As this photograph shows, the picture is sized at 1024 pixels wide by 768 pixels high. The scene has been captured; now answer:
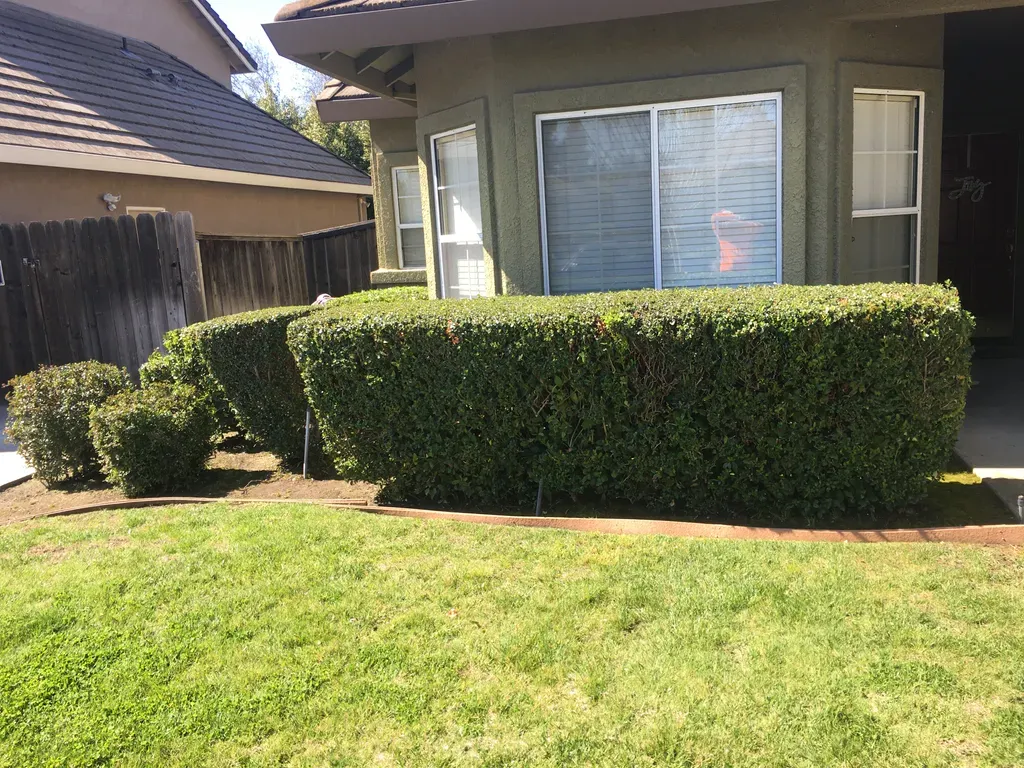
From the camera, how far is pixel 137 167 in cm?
1150

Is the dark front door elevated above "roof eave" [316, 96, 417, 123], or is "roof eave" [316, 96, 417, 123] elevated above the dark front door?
"roof eave" [316, 96, 417, 123]

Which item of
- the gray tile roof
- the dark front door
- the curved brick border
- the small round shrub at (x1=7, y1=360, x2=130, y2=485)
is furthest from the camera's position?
the dark front door

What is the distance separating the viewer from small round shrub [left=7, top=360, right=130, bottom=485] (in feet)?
22.4

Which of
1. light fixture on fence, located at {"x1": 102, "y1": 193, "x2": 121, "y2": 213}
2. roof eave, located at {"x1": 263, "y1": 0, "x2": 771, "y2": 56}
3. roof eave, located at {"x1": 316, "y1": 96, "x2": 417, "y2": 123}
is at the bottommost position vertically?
light fixture on fence, located at {"x1": 102, "y1": 193, "x2": 121, "y2": 213}

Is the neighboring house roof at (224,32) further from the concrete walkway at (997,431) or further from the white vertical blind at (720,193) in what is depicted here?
the concrete walkway at (997,431)

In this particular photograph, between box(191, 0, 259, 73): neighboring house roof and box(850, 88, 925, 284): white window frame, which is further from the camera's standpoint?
box(191, 0, 259, 73): neighboring house roof

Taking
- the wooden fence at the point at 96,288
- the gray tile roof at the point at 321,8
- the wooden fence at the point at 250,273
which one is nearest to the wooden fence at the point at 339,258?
the wooden fence at the point at 250,273

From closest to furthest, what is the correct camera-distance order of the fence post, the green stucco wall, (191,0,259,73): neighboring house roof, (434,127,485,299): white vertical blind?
the green stucco wall, (434,127,485,299): white vertical blind, the fence post, (191,0,259,73): neighboring house roof

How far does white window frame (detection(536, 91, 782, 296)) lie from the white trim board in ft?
23.2

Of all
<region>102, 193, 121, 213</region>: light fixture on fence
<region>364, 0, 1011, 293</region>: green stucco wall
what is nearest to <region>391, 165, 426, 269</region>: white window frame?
<region>102, 193, 121, 213</region>: light fixture on fence

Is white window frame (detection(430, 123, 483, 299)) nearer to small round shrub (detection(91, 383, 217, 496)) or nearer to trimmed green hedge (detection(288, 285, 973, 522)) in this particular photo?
trimmed green hedge (detection(288, 285, 973, 522))

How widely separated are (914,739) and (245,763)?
8.16 feet

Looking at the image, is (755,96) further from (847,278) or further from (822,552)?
(822,552)

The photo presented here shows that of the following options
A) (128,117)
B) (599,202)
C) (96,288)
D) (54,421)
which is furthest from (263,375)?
(128,117)
